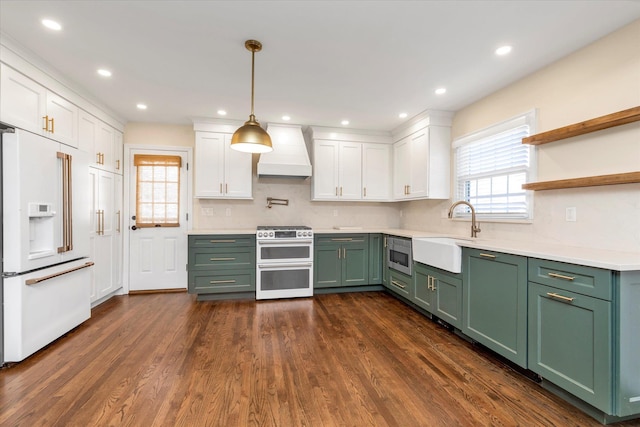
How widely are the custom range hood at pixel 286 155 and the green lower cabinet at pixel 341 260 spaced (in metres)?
1.02

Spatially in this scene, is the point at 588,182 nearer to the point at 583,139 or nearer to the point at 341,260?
the point at 583,139

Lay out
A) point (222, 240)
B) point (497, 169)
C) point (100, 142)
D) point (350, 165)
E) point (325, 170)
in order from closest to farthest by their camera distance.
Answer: point (497, 169) → point (100, 142) → point (222, 240) → point (325, 170) → point (350, 165)

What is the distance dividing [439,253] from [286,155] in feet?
8.04

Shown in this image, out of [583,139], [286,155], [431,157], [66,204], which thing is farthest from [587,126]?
[66,204]

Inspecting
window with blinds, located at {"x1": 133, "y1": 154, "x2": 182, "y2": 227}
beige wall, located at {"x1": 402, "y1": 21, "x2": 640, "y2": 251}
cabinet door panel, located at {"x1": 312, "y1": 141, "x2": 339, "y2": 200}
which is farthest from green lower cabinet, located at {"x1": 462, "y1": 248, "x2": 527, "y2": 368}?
window with blinds, located at {"x1": 133, "y1": 154, "x2": 182, "y2": 227}

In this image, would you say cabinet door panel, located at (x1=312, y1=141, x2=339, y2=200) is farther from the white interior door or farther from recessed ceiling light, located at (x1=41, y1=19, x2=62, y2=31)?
recessed ceiling light, located at (x1=41, y1=19, x2=62, y2=31)

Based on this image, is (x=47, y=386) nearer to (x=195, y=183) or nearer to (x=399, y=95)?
(x=195, y=183)

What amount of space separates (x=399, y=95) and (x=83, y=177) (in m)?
3.47

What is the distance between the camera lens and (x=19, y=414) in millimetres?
1641

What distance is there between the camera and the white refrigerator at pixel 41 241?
213 centimetres

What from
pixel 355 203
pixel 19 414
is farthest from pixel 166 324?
pixel 355 203

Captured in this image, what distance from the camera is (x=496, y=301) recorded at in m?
2.21

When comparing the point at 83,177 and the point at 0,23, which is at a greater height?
the point at 0,23

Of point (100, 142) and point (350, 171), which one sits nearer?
point (100, 142)
